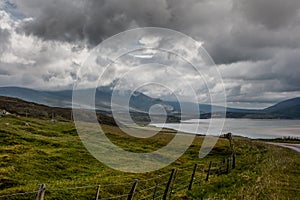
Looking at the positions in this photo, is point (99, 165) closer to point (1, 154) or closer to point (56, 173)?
point (56, 173)

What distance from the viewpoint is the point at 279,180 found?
28344mm

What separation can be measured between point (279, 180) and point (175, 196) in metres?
11.3

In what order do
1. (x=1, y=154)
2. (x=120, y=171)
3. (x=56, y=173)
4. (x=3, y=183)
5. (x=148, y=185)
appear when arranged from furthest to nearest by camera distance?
(x=1, y=154)
(x=120, y=171)
(x=56, y=173)
(x=148, y=185)
(x=3, y=183)

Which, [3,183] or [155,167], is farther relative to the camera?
[155,167]

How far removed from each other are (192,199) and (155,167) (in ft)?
74.1

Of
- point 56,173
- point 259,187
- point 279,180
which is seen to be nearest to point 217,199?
point 259,187

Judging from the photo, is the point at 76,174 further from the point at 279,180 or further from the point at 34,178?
the point at 279,180

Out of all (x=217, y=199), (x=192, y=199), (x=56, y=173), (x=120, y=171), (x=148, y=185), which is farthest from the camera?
(x=120, y=171)

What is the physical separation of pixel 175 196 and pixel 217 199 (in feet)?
12.3

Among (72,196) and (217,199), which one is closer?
(217,199)

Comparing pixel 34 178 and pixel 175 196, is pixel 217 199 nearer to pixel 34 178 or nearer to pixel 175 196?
pixel 175 196

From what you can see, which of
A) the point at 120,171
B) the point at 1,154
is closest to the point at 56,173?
the point at 120,171

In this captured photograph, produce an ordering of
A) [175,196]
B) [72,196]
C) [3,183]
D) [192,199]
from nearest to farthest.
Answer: [192,199]
[175,196]
[72,196]
[3,183]

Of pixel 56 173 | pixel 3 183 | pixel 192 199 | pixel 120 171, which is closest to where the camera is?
pixel 192 199
